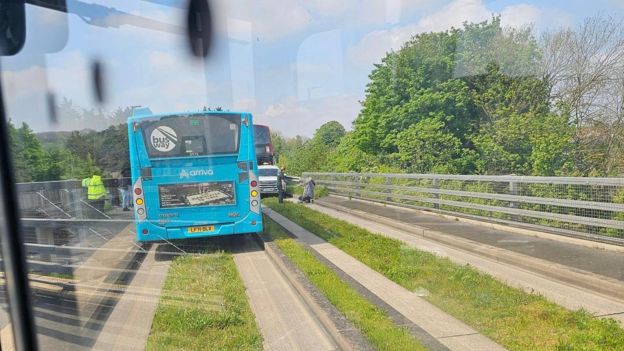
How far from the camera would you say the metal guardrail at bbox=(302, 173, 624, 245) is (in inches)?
285

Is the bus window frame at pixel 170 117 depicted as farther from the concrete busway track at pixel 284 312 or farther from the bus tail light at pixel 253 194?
the concrete busway track at pixel 284 312

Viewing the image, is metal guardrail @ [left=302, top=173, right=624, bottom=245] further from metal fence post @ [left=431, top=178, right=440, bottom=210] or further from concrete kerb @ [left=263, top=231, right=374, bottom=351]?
concrete kerb @ [left=263, top=231, right=374, bottom=351]

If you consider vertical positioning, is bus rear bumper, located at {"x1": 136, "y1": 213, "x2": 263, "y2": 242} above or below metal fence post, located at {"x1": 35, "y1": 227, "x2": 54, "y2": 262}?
below

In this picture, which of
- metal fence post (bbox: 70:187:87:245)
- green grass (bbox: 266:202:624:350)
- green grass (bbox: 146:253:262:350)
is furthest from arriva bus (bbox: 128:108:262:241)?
green grass (bbox: 266:202:624:350)

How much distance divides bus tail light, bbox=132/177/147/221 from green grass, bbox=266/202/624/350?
13.4ft

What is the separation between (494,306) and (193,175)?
616 cm

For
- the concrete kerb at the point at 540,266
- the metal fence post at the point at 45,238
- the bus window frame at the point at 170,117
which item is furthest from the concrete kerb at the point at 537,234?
the metal fence post at the point at 45,238

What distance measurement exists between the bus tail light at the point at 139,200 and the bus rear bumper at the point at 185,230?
0.17 m

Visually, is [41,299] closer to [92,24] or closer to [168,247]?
[92,24]

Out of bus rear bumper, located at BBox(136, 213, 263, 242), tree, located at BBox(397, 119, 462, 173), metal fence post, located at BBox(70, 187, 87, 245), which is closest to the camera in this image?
metal fence post, located at BBox(70, 187, 87, 245)

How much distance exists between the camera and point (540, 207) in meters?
9.13

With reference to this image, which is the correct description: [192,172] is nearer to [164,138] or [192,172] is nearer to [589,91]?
[164,138]

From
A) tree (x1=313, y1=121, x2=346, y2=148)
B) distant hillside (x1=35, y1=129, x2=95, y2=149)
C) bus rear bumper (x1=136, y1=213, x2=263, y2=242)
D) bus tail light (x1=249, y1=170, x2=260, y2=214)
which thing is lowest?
bus rear bumper (x1=136, y1=213, x2=263, y2=242)

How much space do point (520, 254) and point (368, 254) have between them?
8.03ft
